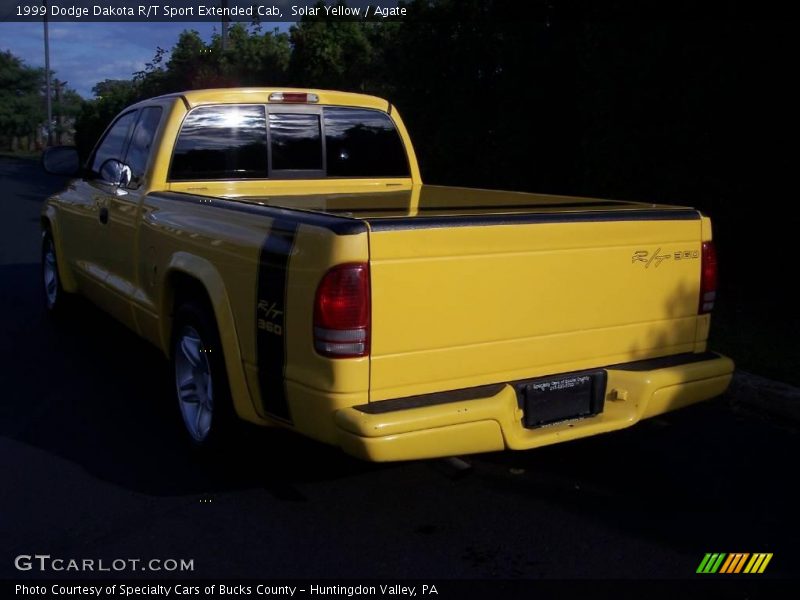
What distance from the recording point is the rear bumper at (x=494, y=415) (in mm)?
3459

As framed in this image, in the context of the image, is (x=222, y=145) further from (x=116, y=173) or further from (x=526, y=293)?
(x=526, y=293)

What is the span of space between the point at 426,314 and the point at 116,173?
8.96ft

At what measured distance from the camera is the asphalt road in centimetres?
372

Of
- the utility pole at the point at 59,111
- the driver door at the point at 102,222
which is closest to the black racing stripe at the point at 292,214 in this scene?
the driver door at the point at 102,222

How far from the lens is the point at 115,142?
6.52m

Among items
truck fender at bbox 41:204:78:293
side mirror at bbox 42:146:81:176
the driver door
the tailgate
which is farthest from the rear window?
the tailgate

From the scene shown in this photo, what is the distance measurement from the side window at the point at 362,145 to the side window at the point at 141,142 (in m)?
1.12

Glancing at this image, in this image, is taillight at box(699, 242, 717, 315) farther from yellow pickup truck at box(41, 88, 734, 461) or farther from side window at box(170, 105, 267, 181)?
side window at box(170, 105, 267, 181)

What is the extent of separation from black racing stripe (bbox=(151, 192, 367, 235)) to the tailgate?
3.6 inches

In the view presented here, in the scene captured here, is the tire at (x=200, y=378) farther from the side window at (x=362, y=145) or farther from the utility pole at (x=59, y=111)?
the utility pole at (x=59, y=111)

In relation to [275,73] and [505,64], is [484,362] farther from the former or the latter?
[275,73]

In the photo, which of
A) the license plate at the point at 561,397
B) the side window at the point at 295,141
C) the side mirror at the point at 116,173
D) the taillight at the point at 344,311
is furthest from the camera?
the side window at the point at 295,141

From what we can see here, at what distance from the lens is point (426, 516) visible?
411 centimetres

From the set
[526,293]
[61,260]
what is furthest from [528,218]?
[61,260]
